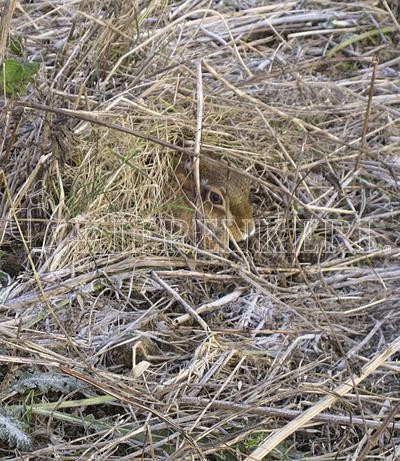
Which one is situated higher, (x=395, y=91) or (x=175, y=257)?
(x=175, y=257)

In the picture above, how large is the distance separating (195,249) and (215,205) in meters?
0.36

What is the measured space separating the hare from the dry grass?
0.28 feet

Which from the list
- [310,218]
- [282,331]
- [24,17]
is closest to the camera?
[282,331]

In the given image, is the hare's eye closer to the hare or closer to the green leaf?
the hare

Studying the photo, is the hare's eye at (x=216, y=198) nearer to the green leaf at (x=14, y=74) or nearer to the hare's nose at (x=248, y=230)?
the hare's nose at (x=248, y=230)

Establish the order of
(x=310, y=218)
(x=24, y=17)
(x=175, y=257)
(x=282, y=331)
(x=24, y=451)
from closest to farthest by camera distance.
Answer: (x=24, y=451) < (x=282, y=331) < (x=175, y=257) < (x=310, y=218) < (x=24, y=17)

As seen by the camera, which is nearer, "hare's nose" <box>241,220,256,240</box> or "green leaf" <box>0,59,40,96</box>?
"green leaf" <box>0,59,40,96</box>

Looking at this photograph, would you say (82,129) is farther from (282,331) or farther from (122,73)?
(282,331)

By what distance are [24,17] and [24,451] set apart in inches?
99.1

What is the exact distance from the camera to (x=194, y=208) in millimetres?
3852

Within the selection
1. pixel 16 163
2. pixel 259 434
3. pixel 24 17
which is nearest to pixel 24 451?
pixel 259 434

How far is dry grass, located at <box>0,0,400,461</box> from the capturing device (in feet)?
9.68

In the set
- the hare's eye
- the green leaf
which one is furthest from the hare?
the green leaf

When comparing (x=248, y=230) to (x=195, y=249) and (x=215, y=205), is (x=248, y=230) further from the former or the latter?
(x=195, y=249)
